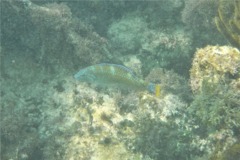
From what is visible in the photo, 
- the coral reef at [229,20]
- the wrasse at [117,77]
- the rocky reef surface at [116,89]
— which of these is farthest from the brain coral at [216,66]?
the wrasse at [117,77]

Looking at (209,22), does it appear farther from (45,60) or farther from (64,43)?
(45,60)

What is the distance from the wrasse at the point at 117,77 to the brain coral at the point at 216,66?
1.02 m

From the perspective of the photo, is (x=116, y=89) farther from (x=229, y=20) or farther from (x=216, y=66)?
(x=229, y=20)

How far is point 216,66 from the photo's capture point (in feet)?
13.4

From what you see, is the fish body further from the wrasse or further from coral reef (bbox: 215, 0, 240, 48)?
coral reef (bbox: 215, 0, 240, 48)

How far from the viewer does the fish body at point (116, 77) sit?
3443 mm

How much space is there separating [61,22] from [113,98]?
1.52 meters

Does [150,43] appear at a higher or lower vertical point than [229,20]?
higher

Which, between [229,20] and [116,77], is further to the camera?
[229,20]

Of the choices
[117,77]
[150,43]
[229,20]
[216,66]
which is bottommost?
[117,77]

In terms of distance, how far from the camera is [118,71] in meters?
3.50

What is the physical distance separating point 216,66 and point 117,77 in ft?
4.43

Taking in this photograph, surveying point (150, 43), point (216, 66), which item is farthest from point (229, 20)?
point (150, 43)

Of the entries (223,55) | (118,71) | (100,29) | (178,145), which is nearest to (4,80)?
(100,29)
